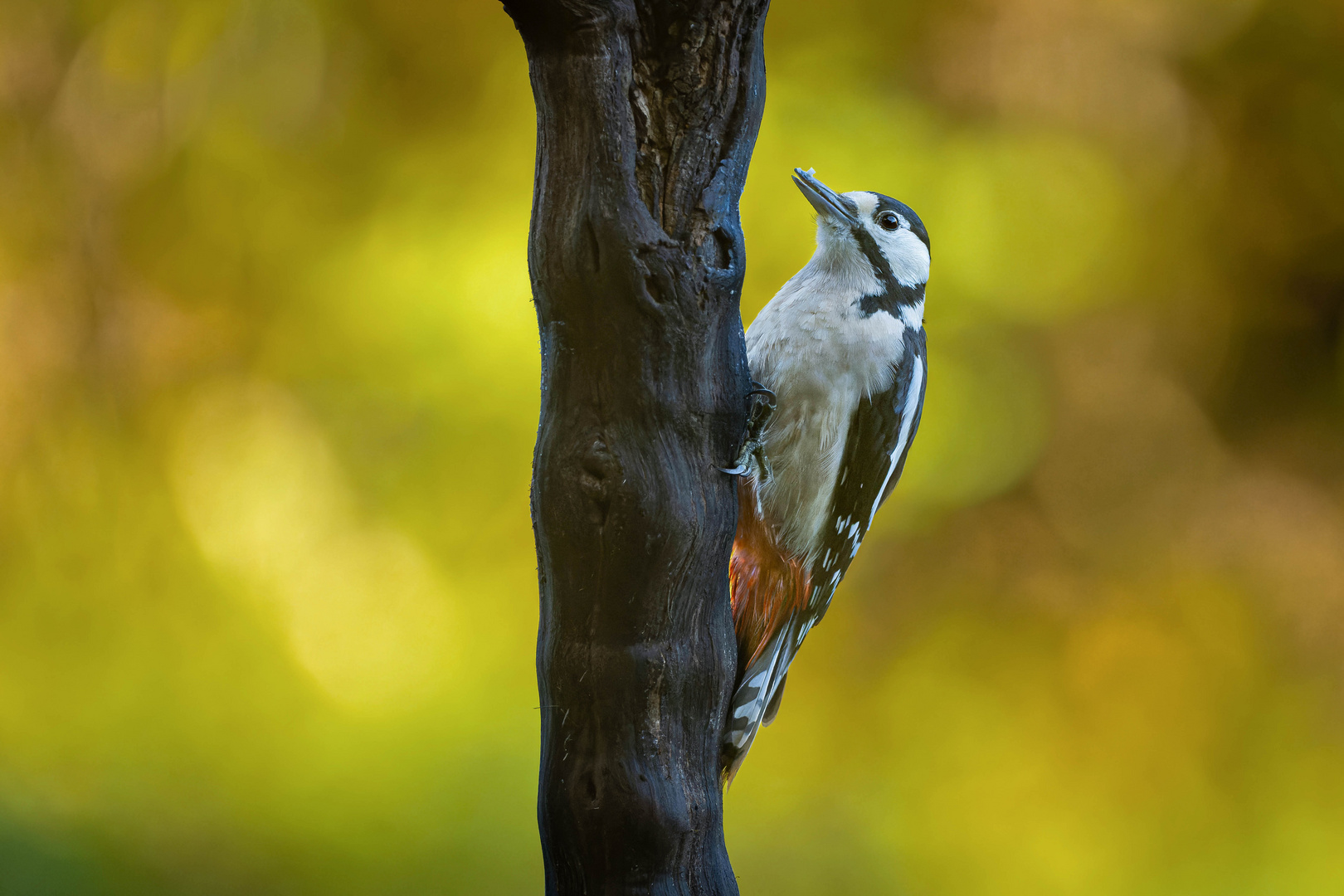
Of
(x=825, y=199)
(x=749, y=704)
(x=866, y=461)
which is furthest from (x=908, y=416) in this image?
(x=749, y=704)

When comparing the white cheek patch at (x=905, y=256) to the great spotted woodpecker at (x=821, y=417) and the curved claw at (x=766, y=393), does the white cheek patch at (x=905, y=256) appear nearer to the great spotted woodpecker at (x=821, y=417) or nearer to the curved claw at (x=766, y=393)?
the great spotted woodpecker at (x=821, y=417)

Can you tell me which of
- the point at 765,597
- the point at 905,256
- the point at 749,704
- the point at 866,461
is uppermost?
the point at 905,256

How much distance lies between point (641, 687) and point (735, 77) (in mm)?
765

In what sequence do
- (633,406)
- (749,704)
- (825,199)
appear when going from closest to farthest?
(633,406), (749,704), (825,199)

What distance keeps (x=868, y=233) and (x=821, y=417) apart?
31 centimetres

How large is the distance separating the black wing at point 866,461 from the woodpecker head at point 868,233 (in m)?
0.10

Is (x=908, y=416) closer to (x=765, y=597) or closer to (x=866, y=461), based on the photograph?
(x=866, y=461)

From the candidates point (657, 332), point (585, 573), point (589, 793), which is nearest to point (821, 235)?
point (657, 332)

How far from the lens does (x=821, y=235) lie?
1.62 meters

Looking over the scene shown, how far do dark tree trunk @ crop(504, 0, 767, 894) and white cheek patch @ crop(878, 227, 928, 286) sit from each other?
1.35 ft

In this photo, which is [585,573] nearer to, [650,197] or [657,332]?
[657,332]

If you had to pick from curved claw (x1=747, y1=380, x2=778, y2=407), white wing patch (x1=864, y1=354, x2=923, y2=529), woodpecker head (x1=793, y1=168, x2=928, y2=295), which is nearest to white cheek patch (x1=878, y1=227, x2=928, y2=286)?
woodpecker head (x1=793, y1=168, x2=928, y2=295)

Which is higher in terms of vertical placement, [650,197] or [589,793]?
[650,197]

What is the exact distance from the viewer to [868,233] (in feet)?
5.21
